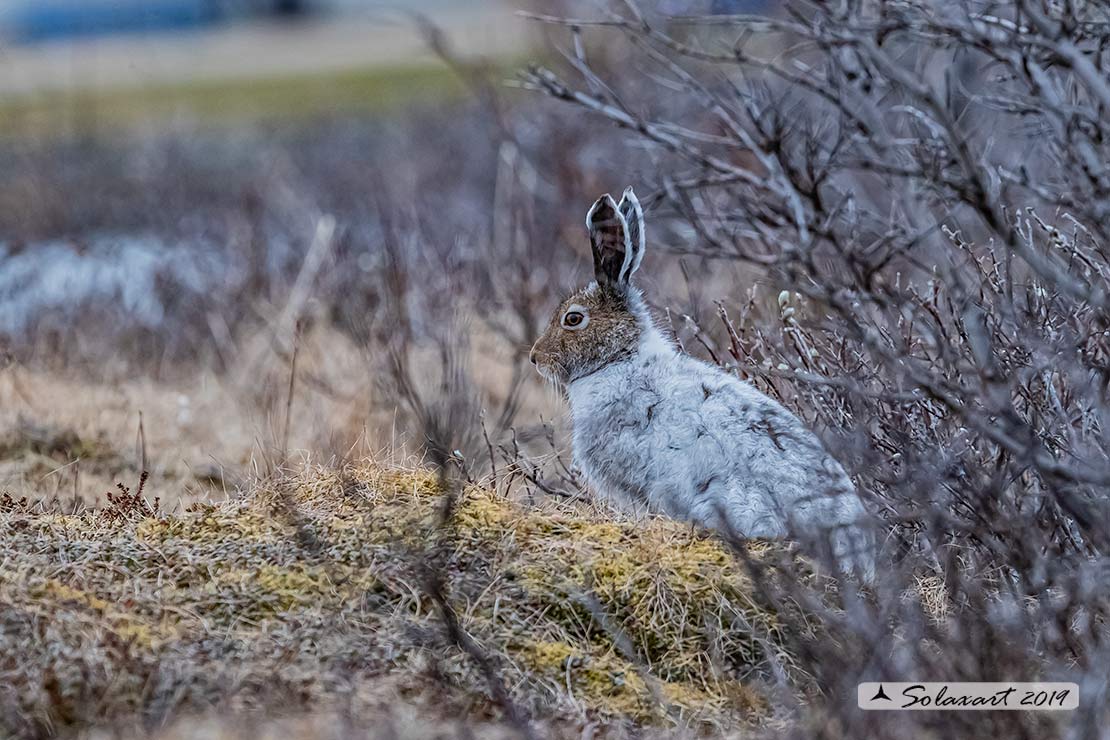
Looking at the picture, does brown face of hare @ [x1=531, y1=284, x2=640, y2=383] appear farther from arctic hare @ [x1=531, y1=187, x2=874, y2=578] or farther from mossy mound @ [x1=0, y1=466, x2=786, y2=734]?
mossy mound @ [x1=0, y1=466, x2=786, y2=734]

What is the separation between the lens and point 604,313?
5.65 m

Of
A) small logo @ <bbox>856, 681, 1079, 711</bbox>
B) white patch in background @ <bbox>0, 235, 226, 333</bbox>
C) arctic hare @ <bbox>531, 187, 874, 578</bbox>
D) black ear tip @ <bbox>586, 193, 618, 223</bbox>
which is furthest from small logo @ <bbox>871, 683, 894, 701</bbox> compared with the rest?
white patch in background @ <bbox>0, 235, 226, 333</bbox>

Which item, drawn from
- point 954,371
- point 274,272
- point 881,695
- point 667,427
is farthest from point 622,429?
point 274,272

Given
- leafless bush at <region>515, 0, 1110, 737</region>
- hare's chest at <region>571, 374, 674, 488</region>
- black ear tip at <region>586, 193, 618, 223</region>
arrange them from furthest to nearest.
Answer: black ear tip at <region>586, 193, 618, 223</region>, hare's chest at <region>571, 374, 674, 488</region>, leafless bush at <region>515, 0, 1110, 737</region>

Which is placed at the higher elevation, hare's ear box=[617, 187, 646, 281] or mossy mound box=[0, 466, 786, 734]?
hare's ear box=[617, 187, 646, 281]

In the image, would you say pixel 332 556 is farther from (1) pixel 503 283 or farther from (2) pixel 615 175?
(2) pixel 615 175

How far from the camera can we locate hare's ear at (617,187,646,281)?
5.43 m

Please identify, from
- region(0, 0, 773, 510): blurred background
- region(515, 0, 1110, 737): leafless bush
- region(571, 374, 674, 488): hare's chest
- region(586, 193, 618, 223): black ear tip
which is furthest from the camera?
region(0, 0, 773, 510): blurred background

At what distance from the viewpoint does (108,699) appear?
3.61 metres

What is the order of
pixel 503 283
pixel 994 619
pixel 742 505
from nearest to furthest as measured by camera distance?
pixel 994 619, pixel 742 505, pixel 503 283

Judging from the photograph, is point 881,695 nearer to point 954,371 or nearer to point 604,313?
point 954,371

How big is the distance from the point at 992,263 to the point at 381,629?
274 cm

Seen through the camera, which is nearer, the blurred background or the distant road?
the blurred background

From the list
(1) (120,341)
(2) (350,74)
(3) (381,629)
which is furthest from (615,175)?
(2) (350,74)
